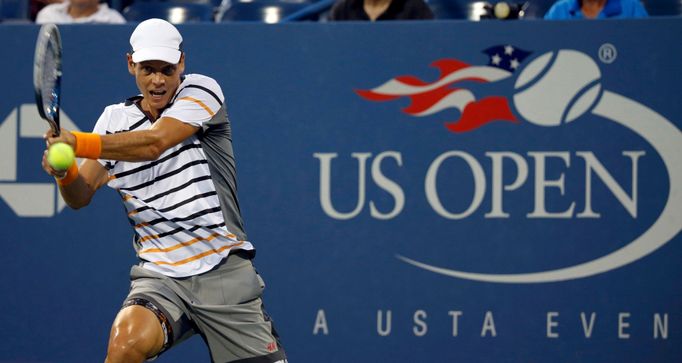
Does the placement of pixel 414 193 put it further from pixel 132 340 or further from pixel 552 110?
pixel 132 340

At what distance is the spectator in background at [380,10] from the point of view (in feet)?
22.5

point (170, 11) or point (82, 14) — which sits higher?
point (170, 11)

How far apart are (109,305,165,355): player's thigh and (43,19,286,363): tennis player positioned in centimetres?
9

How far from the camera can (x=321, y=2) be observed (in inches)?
309

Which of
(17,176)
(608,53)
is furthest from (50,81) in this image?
(608,53)

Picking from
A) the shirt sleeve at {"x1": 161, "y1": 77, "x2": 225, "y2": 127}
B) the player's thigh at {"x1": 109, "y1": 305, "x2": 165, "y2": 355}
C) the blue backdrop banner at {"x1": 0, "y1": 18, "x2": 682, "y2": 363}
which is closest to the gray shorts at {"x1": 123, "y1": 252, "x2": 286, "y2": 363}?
the player's thigh at {"x1": 109, "y1": 305, "x2": 165, "y2": 355}

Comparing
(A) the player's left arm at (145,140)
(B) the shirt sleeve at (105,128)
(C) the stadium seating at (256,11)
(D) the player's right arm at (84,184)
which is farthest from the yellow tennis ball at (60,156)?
(C) the stadium seating at (256,11)

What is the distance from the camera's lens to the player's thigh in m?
4.29

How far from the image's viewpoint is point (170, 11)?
8258 mm

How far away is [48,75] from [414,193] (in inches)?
97.8

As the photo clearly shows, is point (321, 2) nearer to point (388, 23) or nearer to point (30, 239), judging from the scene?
point (388, 23)

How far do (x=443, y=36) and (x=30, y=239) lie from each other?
250cm

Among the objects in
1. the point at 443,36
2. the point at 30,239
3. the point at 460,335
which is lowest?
the point at 460,335

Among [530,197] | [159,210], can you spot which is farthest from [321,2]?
[159,210]
